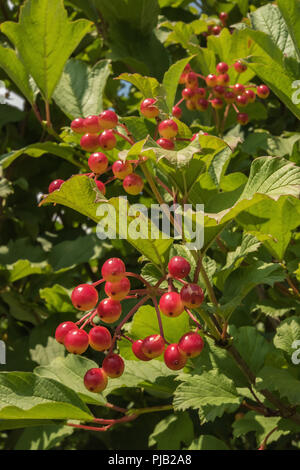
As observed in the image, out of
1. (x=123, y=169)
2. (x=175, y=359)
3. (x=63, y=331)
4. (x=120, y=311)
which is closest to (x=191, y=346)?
(x=175, y=359)

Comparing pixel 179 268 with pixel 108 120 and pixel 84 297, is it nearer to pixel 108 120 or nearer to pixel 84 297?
pixel 84 297

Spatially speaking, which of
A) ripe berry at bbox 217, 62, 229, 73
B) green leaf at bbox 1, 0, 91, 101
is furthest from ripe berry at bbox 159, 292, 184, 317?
ripe berry at bbox 217, 62, 229, 73

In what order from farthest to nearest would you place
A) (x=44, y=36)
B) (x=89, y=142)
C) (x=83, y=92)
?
(x=83, y=92)
(x=44, y=36)
(x=89, y=142)

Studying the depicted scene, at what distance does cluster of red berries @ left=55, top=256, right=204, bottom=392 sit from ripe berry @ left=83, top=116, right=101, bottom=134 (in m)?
0.32

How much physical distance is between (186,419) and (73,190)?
2.94 feet

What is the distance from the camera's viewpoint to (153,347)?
Result: 34.5 inches

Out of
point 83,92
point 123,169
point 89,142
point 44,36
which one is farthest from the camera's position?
point 83,92

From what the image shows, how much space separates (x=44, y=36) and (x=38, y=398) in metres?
0.96

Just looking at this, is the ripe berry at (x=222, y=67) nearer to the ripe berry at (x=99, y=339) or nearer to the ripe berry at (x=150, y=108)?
the ripe berry at (x=150, y=108)

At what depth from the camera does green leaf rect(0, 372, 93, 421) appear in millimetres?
934

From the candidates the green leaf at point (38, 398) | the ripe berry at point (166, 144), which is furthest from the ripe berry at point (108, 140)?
the green leaf at point (38, 398)

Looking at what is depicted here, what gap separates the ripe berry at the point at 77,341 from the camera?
2.90ft

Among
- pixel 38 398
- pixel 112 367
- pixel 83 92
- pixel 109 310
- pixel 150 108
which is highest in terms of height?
pixel 150 108

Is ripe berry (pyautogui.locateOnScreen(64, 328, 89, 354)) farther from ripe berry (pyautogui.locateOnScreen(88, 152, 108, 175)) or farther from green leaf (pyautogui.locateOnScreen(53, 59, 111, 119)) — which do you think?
green leaf (pyautogui.locateOnScreen(53, 59, 111, 119))
